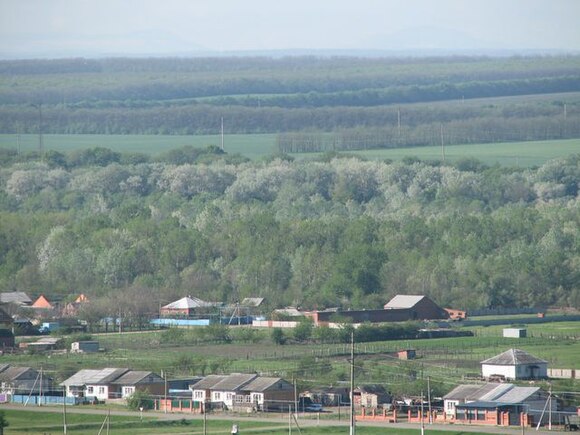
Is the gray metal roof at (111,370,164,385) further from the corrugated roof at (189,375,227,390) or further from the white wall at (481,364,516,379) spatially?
the white wall at (481,364,516,379)

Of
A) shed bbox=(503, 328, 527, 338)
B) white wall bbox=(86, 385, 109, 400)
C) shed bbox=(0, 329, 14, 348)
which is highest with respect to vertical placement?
white wall bbox=(86, 385, 109, 400)

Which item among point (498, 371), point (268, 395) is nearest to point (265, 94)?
point (498, 371)

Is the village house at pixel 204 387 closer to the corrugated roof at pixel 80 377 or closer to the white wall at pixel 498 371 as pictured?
the corrugated roof at pixel 80 377

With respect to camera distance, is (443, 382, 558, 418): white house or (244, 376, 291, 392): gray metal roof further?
(244, 376, 291, 392): gray metal roof

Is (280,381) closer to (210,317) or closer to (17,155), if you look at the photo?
(210,317)

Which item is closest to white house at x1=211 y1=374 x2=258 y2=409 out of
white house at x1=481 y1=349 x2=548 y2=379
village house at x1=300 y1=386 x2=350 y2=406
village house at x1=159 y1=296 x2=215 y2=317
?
village house at x1=300 y1=386 x2=350 y2=406
